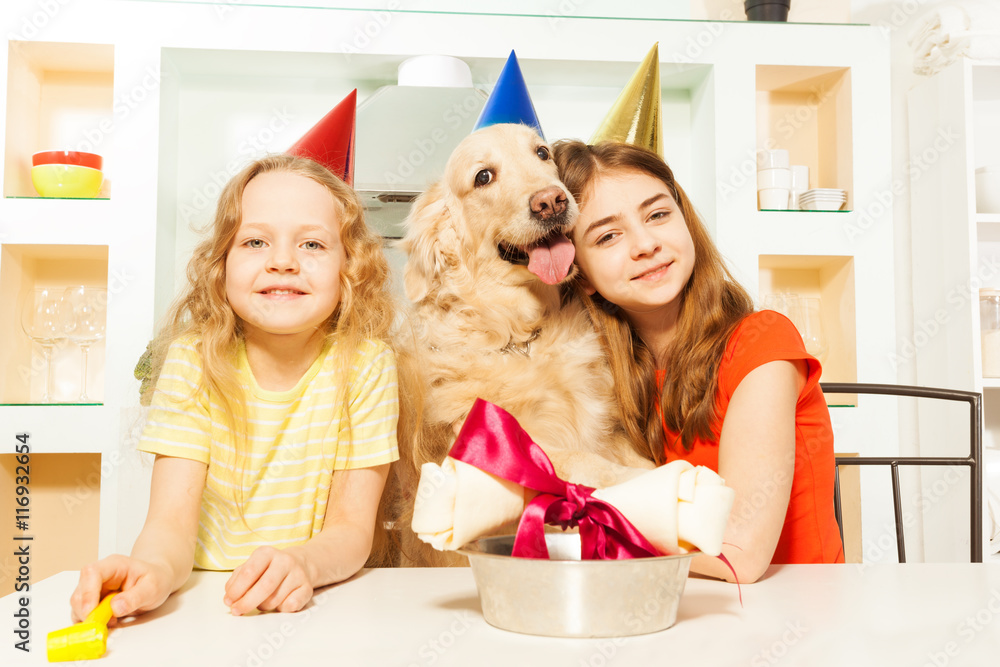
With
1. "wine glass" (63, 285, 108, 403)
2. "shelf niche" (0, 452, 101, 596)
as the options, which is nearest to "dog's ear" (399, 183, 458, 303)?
"wine glass" (63, 285, 108, 403)

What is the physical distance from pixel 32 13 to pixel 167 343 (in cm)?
173

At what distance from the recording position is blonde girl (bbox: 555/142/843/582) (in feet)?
3.18

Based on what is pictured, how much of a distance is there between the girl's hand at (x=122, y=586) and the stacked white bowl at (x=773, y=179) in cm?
211

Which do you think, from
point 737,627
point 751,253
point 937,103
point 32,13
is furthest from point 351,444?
point 937,103

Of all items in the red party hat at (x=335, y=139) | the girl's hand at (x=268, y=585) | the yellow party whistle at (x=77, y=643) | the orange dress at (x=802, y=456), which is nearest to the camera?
the yellow party whistle at (x=77, y=643)

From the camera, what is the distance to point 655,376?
1.19m

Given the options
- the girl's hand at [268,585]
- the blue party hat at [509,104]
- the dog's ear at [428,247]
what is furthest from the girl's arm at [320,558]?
the blue party hat at [509,104]

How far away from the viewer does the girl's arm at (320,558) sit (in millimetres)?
559

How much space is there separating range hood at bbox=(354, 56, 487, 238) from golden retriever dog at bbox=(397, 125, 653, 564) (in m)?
0.94

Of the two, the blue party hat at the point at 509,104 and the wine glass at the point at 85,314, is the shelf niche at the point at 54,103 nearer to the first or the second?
the wine glass at the point at 85,314

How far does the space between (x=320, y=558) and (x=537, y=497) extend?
28 cm

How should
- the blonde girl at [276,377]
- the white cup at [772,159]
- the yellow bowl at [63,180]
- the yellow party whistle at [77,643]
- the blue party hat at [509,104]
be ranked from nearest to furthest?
the yellow party whistle at [77,643], the blonde girl at [276,377], the blue party hat at [509,104], the yellow bowl at [63,180], the white cup at [772,159]

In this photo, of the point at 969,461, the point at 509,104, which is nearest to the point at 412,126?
the point at 509,104

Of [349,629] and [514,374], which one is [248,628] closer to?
[349,629]
